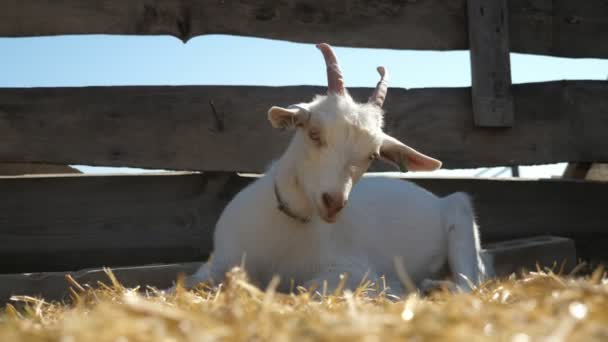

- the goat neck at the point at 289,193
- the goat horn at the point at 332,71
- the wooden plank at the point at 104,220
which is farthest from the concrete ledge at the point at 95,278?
the goat horn at the point at 332,71

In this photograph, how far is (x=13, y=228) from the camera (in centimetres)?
405

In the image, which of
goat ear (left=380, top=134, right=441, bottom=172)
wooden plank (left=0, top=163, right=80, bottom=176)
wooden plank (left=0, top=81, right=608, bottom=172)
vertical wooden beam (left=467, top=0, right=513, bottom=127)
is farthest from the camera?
wooden plank (left=0, top=163, right=80, bottom=176)

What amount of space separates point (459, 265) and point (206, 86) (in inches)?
69.2

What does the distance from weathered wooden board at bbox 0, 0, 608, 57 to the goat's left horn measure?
3.05ft

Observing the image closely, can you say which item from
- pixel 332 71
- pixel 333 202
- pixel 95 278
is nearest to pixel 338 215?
pixel 333 202

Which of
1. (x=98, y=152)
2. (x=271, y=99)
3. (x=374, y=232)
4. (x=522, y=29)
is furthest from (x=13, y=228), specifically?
(x=522, y=29)

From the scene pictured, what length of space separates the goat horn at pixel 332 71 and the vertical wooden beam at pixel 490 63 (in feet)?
5.00

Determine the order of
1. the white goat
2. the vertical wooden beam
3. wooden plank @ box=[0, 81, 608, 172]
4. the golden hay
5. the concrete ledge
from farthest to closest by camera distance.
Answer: the vertical wooden beam, wooden plank @ box=[0, 81, 608, 172], the concrete ledge, the white goat, the golden hay

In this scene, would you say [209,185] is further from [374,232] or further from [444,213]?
[444,213]

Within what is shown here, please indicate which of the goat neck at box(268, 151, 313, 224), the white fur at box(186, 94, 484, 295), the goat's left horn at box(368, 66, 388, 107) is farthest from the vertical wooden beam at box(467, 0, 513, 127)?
the goat neck at box(268, 151, 313, 224)

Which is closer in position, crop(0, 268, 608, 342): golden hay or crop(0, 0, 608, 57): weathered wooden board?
crop(0, 268, 608, 342): golden hay

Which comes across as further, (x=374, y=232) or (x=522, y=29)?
(x=522, y=29)

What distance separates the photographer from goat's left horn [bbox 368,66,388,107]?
10.5ft

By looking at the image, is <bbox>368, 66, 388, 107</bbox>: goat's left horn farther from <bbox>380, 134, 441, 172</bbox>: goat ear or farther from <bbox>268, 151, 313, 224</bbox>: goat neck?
<bbox>268, 151, 313, 224</bbox>: goat neck
